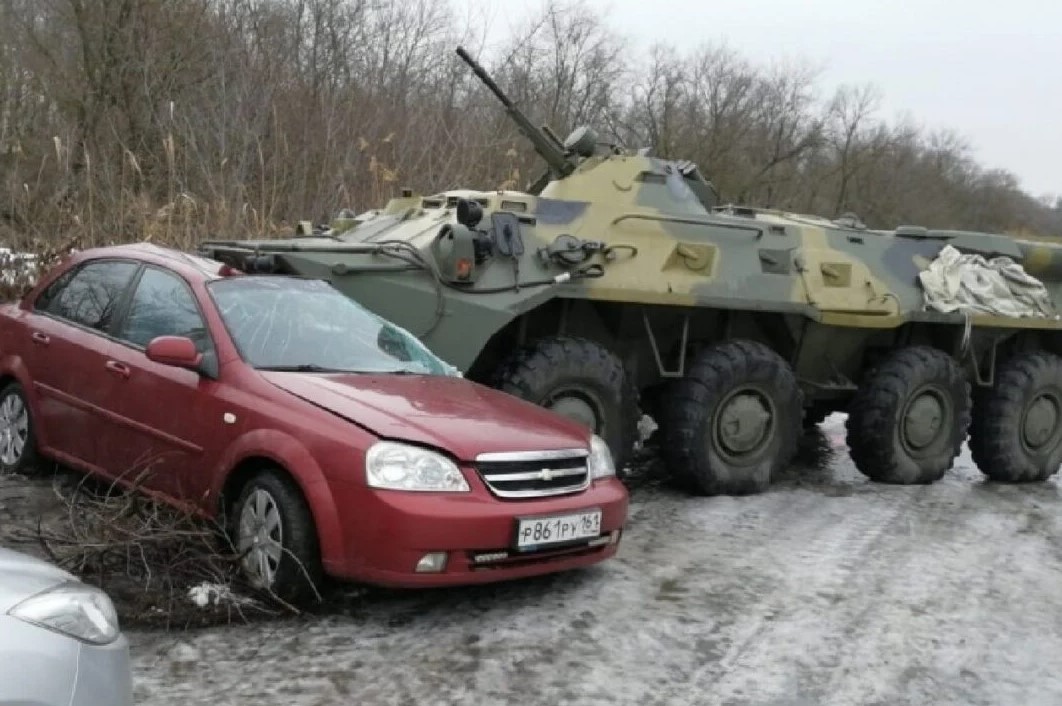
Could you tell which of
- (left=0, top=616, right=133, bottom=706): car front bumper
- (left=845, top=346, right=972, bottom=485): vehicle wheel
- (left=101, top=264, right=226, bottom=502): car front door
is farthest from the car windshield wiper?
(left=845, top=346, right=972, bottom=485): vehicle wheel

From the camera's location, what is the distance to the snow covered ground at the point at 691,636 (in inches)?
167

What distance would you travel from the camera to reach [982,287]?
Answer: 30.5 feet

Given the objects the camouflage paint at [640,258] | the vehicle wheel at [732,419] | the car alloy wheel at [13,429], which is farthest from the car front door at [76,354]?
the vehicle wheel at [732,419]

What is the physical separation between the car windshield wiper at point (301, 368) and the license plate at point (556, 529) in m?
1.23

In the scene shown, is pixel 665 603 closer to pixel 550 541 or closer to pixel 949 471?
pixel 550 541

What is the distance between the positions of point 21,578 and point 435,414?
233 cm

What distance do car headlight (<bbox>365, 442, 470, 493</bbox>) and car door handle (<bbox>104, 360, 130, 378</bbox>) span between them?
172 cm

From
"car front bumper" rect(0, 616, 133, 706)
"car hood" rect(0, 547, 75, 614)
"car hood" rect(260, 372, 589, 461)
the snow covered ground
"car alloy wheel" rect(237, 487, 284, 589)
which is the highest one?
"car hood" rect(260, 372, 589, 461)

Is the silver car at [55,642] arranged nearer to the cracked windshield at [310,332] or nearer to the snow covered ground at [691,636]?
the snow covered ground at [691,636]

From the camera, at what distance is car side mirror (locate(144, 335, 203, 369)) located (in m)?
5.10

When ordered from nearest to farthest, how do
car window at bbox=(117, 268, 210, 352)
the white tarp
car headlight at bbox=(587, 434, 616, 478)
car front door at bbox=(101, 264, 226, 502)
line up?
car front door at bbox=(101, 264, 226, 502) → car headlight at bbox=(587, 434, 616, 478) → car window at bbox=(117, 268, 210, 352) → the white tarp

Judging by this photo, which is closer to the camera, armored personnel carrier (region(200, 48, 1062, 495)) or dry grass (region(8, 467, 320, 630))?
dry grass (region(8, 467, 320, 630))

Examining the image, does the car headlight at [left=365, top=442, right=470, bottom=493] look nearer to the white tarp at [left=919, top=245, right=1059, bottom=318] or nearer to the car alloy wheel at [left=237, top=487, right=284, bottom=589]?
the car alloy wheel at [left=237, top=487, right=284, bottom=589]

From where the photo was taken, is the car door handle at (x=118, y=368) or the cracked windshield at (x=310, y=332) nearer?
the cracked windshield at (x=310, y=332)
